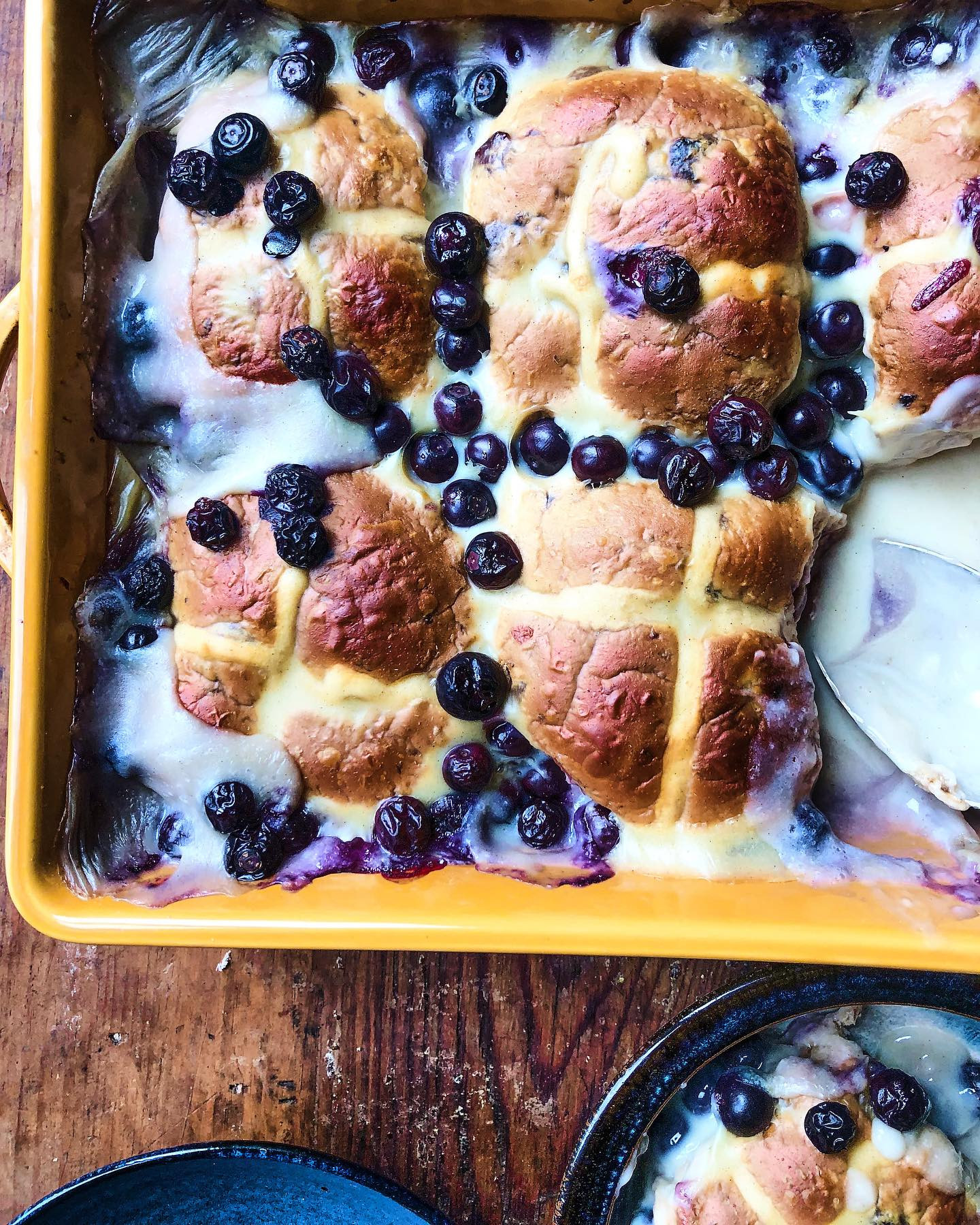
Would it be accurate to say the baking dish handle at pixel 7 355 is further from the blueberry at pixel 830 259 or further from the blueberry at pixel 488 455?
the blueberry at pixel 830 259

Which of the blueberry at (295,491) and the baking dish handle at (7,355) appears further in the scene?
the baking dish handle at (7,355)

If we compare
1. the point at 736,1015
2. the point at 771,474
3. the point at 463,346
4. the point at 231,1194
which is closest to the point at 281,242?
the point at 463,346

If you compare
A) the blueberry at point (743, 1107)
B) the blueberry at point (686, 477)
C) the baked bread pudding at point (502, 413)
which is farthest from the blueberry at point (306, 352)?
the blueberry at point (743, 1107)

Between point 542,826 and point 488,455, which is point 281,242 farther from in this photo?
point 542,826

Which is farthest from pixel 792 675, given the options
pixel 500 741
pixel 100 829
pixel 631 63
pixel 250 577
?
pixel 100 829

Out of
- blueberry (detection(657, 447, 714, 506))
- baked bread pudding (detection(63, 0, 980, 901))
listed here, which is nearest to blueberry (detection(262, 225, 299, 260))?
baked bread pudding (detection(63, 0, 980, 901))

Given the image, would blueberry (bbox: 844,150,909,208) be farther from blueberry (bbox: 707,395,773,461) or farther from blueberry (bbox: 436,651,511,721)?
blueberry (bbox: 436,651,511,721)
